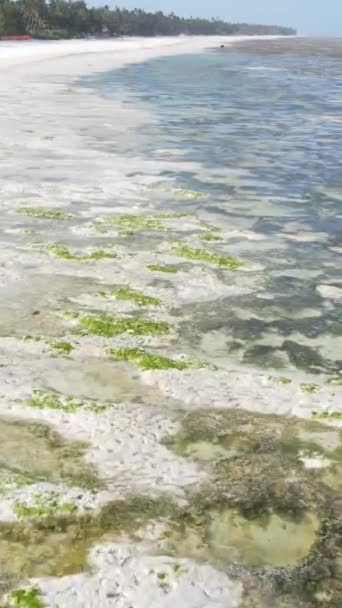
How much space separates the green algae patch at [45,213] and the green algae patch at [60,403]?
6.72 meters

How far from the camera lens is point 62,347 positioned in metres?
7.75

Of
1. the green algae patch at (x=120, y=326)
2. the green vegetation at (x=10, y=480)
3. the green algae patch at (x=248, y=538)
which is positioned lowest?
the green algae patch at (x=248, y=538)

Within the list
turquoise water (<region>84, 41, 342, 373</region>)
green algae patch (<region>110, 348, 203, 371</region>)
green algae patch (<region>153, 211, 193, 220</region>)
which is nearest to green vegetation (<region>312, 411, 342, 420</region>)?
turquoise water (<region>84, 41, 342, 373</region>)

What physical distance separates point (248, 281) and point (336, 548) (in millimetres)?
5435

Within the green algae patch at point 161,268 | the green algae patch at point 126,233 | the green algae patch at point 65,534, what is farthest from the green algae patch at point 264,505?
the green algae patch at point 126,233

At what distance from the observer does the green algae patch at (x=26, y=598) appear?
4.27m

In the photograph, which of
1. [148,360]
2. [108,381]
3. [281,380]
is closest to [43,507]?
[108,381]

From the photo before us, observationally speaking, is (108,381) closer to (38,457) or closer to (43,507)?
(38,457)

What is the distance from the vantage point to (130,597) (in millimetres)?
4375

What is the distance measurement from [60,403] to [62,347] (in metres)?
1.24

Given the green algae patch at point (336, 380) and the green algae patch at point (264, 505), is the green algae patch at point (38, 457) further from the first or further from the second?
the green algae patch at point (336, 380)

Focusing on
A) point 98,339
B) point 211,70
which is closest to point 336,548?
point 98,339

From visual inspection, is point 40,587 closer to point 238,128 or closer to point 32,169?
point 32,169

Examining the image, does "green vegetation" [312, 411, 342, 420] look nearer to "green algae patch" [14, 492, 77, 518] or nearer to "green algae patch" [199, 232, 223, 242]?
"green algae patch" [14, 492, 77, 518]
